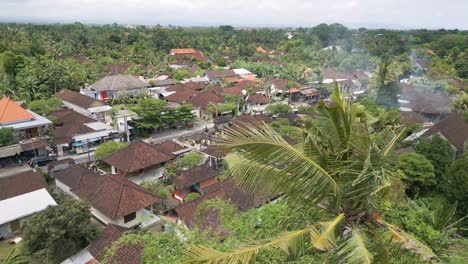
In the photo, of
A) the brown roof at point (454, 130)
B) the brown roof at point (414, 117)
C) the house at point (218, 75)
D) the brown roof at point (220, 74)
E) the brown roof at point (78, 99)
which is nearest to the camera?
the brown roof at point (454, 130)

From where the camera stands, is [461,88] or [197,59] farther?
[197,59]

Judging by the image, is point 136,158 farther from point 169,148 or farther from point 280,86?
point 280,86

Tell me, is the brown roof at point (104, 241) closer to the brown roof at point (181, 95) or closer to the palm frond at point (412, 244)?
the palm frond at point (412, 244)

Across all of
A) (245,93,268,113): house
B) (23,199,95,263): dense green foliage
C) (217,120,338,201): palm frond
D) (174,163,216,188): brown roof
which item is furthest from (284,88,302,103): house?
(217,120,338,201): palm frond

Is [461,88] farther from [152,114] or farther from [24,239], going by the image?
[24,239]

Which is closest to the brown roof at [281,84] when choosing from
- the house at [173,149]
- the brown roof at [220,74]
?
the brown roof at [220,74]

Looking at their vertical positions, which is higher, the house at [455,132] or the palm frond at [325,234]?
the palm frond at [325,234]

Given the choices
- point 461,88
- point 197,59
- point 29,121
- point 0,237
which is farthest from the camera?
point 197,59

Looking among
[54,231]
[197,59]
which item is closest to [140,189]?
[54,231]
